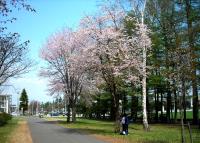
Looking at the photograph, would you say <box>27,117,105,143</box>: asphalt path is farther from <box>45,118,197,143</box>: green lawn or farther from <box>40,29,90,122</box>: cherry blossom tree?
<box>40,29,90,122</box>: cherry blossom tree

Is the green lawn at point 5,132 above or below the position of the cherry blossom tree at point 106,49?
below

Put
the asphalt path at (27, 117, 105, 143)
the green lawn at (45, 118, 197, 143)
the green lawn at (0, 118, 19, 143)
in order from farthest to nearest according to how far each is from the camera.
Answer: the green lawn at (0, 118, 19, 143) → the green lawn at (45, 118, 197, 143) → the asphalt path at (27, 117, 105, 143)

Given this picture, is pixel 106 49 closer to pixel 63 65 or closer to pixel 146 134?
pixel 146 134

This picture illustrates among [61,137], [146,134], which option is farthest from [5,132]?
[146,134]

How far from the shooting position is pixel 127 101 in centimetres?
7025

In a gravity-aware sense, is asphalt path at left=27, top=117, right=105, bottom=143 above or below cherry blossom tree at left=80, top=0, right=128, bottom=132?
below

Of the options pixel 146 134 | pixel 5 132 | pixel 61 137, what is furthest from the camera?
pixel 5 132

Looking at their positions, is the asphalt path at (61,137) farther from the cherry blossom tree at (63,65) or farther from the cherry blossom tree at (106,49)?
the cherry blossom tree at (63,65)

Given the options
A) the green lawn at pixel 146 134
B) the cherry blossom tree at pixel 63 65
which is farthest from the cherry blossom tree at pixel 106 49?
the cherry blossom tree at pixel 63 65

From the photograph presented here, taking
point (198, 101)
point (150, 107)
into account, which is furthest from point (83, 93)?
point (198, 101)

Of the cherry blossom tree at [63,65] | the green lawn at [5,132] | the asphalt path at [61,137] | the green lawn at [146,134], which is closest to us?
the asphalt path at [61,137]

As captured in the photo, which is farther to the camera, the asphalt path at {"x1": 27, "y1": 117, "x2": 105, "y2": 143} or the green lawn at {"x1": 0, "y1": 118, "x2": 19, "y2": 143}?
the green lawn at {"x1": 0, "y1": 118, "x2": 19, "y2": 143}

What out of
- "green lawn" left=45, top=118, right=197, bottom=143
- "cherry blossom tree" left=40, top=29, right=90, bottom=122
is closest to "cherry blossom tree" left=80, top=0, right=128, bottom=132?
"green lawn" left=45, top=118, right=197, bottom=143

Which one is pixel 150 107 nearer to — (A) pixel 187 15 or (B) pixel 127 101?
(B) pixel 127 101
